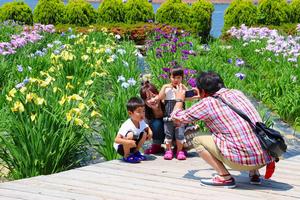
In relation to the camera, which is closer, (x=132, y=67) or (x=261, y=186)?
(x=261, y=186)

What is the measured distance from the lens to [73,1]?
48.9ft

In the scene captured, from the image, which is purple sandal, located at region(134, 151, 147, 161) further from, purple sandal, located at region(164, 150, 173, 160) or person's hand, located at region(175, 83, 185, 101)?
person's hand, located at region(175, 83, 185, 101)

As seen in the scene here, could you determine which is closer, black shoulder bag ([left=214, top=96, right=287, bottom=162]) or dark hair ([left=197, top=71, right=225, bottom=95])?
black shoulder bag ([left=214, top=96, right=287, bottom=162])

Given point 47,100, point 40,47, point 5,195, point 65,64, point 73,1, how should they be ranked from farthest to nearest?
point 73,1
point 40,47
point 65,64
point 47,100
point 5,195

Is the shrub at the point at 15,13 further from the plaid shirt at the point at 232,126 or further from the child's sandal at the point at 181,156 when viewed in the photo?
the plaid shirt at the point at 232,126

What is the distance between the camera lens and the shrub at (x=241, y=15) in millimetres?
14969

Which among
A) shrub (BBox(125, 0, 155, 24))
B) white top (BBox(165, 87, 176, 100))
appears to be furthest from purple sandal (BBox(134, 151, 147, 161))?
shrub (BBox(125, 0, 155, 24))

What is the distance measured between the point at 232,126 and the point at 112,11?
437 inches

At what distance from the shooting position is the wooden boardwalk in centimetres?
414

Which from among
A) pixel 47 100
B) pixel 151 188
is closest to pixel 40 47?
pixel 47 100

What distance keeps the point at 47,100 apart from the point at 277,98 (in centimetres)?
334

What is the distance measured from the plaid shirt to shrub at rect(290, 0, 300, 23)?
39.9 ft

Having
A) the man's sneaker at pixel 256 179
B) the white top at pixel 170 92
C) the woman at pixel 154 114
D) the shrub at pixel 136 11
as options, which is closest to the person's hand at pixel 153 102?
the woman at pixel 154 114

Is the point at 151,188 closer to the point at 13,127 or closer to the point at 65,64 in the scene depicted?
the point at 13,127
